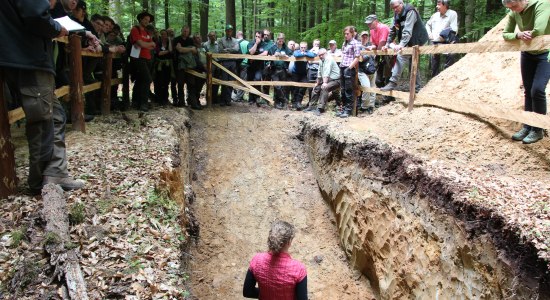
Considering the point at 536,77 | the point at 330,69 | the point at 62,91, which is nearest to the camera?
the point at 536,77

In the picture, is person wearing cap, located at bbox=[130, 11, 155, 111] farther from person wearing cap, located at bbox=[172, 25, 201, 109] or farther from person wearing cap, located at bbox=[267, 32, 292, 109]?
person wearing cap, located at bbox=[267, 32, 292, 109]

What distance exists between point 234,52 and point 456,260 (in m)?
10.1

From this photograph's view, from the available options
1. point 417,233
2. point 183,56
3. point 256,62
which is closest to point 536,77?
point 417,233

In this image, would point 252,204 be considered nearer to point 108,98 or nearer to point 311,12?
point 108,98

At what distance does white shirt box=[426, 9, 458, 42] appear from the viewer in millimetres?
9430

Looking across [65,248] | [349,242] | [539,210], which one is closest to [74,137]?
[65,248]

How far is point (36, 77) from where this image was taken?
3.96 meters

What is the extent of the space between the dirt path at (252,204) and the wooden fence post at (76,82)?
285cm

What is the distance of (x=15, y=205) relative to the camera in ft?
12.9

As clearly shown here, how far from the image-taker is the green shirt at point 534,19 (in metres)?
5.01

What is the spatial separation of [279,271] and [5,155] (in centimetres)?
308

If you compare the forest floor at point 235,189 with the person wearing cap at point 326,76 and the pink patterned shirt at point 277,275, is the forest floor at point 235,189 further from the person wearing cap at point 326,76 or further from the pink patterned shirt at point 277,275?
the pink patterned shirt at point 277,275

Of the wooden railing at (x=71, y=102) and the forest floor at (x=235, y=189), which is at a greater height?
the wooden railing at (x=71, y=102)

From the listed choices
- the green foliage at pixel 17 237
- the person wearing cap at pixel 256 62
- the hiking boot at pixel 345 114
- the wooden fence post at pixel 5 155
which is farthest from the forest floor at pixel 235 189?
the person wearing cap at pixel 256 62
